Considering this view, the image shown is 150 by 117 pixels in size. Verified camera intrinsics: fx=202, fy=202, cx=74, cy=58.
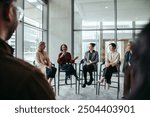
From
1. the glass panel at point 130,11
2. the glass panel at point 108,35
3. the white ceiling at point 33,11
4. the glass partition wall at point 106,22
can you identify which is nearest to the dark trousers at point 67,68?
the white ceiling at point 33,11

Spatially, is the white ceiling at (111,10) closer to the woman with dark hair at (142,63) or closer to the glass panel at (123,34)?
the glass panel at (123,34)

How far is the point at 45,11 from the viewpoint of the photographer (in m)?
7.33

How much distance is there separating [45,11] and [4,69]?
23.1 feet

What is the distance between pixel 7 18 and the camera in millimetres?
619

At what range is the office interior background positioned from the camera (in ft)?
22.7

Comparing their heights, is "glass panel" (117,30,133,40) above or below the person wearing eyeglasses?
above

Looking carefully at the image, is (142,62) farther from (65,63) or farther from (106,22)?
(106,22)

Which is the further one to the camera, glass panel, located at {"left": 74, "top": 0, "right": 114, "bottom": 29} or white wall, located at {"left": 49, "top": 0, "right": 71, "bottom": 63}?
white wall, located at {"left": 49, "top": 0, "right": 71, "bottom": 63}

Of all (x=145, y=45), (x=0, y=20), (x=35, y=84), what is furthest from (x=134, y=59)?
(x=0, y=20)

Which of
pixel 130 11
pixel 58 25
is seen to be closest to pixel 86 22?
pixel 58 25

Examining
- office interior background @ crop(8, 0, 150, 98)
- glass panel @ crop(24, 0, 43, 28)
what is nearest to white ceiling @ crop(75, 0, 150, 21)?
office interior background @ crop(8, 0, 150, 98)

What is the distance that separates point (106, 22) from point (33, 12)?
2498 mm

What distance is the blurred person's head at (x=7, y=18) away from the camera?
0.61 m

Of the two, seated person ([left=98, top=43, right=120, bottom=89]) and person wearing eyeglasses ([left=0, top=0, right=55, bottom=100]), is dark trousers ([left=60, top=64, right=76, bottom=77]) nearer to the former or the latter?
seated person ([left=98, top=43, right=120, bottom=89])
